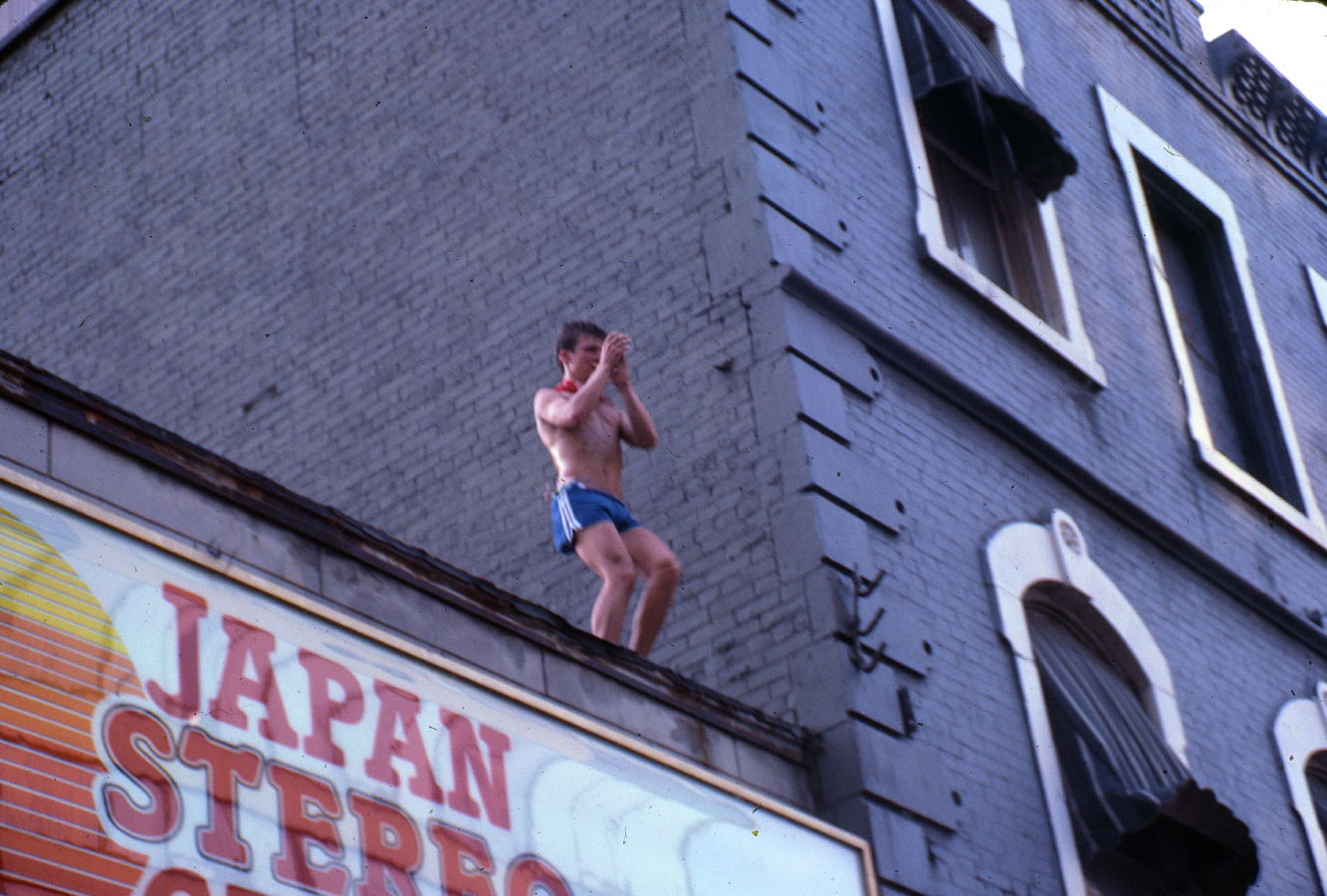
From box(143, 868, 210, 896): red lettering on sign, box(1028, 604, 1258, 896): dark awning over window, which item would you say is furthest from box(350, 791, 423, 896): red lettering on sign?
box(1028, 604, 1258, 896): dark awning over window

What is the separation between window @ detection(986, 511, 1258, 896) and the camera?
10164 mm

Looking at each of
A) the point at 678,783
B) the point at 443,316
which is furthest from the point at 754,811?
the point at 443,316

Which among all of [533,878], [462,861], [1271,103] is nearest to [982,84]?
[1271,103]

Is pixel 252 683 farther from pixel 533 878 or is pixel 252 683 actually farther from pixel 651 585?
pixel 651 585

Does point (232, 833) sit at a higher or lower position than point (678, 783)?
lower

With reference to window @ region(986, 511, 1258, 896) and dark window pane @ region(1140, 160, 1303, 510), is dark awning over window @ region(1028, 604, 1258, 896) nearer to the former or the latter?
window @ region(986, 511, 1258, 896)

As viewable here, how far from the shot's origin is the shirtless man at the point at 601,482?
8984 mm

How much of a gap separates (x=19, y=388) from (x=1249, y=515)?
28.5 feet

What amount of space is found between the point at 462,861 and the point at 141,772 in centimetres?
124

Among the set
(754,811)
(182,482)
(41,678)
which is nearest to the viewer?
(41,678)

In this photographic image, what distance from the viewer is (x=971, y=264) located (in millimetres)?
12359

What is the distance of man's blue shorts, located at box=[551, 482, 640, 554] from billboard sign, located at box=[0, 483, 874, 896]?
1.45m

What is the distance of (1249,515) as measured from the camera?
13.4 meters

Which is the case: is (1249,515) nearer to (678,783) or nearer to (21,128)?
(678,783)
